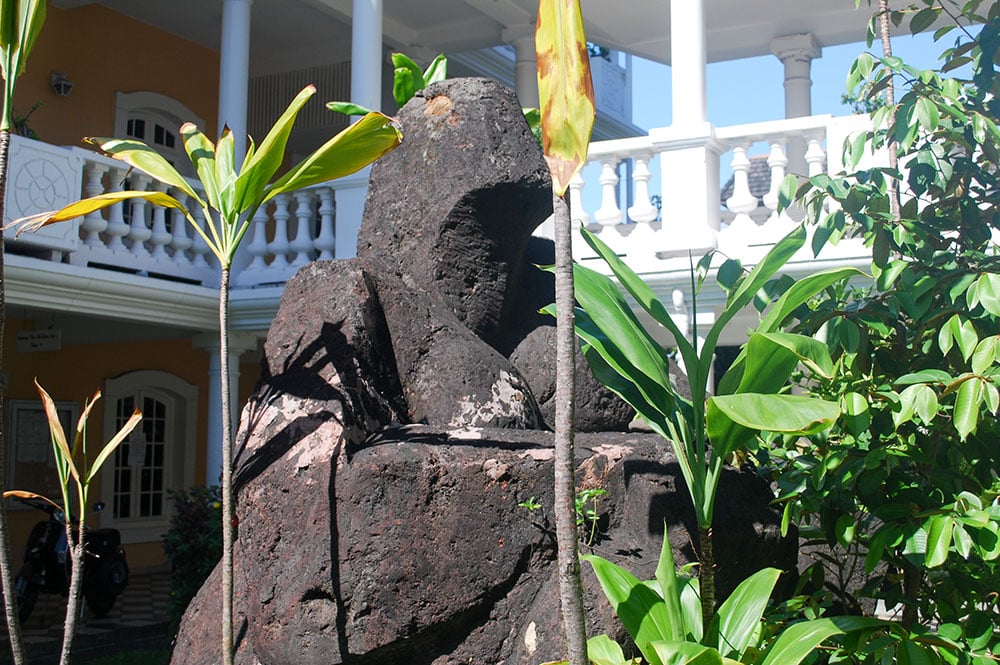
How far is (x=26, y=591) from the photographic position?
803cm

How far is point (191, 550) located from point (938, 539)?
511 cm

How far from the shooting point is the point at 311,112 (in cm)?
1250

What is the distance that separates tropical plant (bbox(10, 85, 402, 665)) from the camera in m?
3.14

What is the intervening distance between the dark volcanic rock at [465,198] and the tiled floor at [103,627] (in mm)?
4203

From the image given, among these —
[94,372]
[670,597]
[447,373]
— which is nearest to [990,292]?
[670,597]

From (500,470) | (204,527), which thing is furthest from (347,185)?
(500,470)

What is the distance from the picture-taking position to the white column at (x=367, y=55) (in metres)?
8.22

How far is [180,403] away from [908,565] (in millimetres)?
9885

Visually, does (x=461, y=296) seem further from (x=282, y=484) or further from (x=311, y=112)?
(x=311, y=112)

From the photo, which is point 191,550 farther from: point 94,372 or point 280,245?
point 94,372

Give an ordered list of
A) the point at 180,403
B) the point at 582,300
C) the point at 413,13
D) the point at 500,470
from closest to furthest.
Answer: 1. the point at 582,300
2. the point at 500,470
3. the point at 413,13
4. the point at 180,403

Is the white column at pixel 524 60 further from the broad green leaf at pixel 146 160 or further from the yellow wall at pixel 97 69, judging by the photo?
the broad green leaf at pixel 146 160

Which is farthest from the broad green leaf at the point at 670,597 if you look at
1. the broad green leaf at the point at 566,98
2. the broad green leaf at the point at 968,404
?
the broad green leaf at the point at 566,98

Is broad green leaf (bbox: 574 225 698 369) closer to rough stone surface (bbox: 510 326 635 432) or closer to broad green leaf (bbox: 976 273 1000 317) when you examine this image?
broad green leaf (bbox: 976 273 1000 317)
